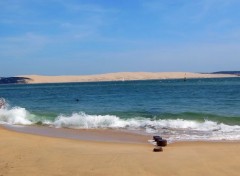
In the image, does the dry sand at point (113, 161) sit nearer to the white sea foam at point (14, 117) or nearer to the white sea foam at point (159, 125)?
the white sea foam at point (159, 125)

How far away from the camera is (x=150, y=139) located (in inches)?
606

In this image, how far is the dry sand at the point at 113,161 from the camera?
29.1 ft

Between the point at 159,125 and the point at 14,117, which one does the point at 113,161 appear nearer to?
the point at 159,125

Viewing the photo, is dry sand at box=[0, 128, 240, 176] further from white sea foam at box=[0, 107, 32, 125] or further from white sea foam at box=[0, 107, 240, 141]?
white sea foam at box=[0, 107, 32, 125]

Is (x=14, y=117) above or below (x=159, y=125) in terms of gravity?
below

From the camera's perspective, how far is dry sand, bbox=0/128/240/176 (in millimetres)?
8883

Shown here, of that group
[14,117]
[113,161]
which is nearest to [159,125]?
[14,117]

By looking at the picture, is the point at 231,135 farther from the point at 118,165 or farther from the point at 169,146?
the point at 118,165

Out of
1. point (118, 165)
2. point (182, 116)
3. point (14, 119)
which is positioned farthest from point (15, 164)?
point (182, 116)

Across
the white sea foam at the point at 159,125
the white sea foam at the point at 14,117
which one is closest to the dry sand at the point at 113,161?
the white sea foam at the point at 159,125

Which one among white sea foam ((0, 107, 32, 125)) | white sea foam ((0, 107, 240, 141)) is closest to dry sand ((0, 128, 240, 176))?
white sea foam ((0, 107, 240, 141))

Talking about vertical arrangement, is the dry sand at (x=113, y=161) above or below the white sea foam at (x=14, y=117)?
above

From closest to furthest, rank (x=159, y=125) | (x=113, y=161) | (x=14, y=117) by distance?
(x=113, y=161) < (x=159, y=125) < (x=14, y=117)

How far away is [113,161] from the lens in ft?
32.4
